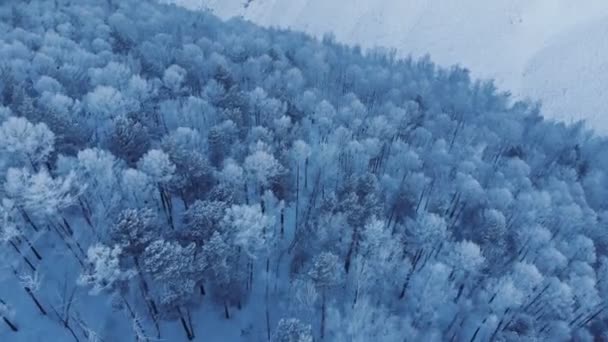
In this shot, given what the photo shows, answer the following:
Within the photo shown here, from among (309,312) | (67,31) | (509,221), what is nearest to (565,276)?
(509,221)

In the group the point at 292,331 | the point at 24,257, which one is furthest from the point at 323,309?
the point at 24,257

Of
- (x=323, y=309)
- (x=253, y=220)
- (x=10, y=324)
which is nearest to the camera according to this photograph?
(x=10, y=324)

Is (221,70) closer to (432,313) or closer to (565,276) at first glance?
(432,313)

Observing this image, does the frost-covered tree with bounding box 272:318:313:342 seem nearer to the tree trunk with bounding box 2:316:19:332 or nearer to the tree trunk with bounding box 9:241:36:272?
the tree trunk with bounding box 2:316:19:332

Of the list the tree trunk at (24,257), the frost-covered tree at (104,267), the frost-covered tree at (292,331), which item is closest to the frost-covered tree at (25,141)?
the tree trunk at (24,257)

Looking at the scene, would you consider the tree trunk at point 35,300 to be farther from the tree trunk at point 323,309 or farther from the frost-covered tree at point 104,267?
the tree trunk at point 323,309

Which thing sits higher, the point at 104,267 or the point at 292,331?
the point at 104,267

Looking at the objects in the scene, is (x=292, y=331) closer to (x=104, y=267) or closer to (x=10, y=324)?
(x=104, y=267)
